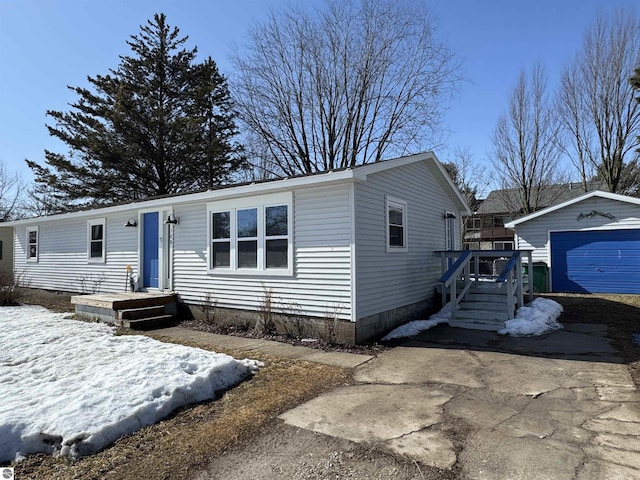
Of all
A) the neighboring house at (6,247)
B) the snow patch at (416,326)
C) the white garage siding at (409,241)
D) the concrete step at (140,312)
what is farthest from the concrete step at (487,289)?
the neighboring house at (6,247)

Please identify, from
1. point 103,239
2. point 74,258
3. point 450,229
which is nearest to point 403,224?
point 450,229

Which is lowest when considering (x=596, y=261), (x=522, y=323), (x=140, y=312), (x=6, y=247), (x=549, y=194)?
(x=522, y=323)

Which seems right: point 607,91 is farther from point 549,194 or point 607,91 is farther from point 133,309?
Answer: point 133,309

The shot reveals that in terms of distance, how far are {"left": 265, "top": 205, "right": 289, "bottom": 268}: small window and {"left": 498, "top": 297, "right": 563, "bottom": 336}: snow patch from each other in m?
4.45

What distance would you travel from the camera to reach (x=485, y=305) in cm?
859

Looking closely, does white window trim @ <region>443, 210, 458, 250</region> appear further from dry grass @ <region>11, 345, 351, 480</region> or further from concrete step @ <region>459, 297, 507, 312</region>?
dry grass @ <region>11, 345, 351, 480</region>

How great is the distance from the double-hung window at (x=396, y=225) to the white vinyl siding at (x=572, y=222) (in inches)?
339

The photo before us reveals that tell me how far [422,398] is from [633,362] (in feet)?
11.4

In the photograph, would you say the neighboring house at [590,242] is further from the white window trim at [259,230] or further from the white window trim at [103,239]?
the white window trim at [103,239]

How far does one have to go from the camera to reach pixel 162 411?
150 inches

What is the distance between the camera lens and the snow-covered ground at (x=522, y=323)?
7.40 meters

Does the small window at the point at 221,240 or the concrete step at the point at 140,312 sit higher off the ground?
the small window at the point at 221,240

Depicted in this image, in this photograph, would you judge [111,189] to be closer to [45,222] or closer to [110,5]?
[45,222]

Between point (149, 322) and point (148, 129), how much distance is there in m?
16.5
